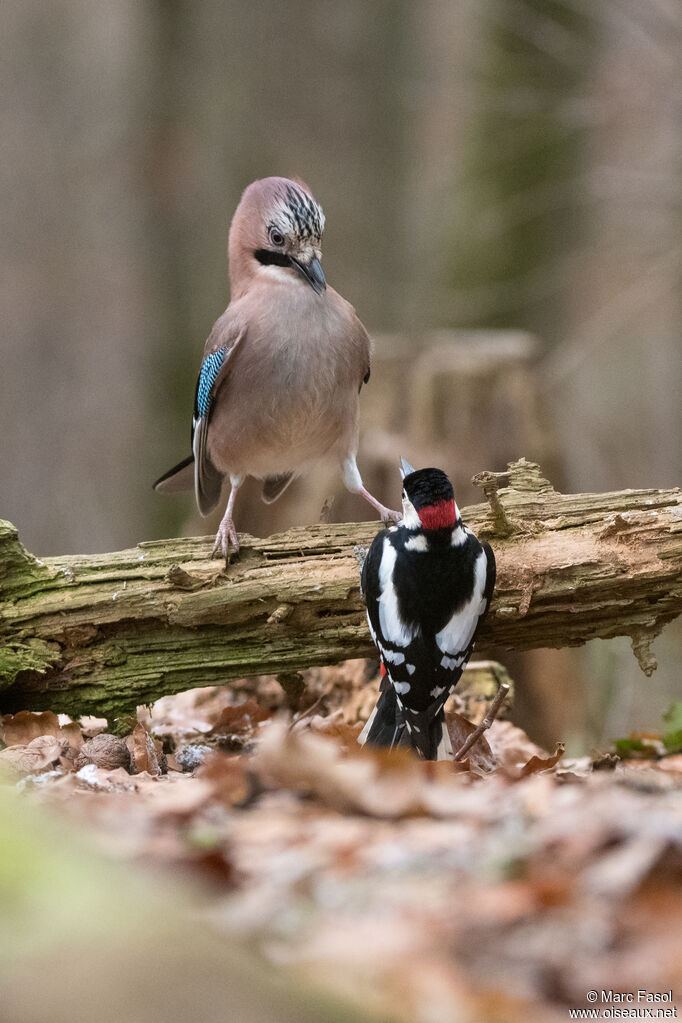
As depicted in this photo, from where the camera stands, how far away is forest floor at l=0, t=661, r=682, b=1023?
A: 189cm

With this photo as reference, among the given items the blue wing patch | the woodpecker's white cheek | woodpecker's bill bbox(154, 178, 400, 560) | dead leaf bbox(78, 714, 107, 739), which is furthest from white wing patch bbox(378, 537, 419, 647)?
the blue wing patch

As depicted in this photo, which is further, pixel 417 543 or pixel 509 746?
pixel 509 746

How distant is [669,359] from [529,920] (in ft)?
A: 35.7

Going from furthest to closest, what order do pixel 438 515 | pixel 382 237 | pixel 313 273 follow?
pixel 382 237
pixel 313 273
pixel 438 515

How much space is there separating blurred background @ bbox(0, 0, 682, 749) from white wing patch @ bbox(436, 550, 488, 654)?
9.20 feet

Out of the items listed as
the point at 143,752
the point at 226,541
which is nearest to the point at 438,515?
the point at 226,541

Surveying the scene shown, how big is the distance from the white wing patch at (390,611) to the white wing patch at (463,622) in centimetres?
12

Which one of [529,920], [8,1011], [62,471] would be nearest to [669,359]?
[62,471]

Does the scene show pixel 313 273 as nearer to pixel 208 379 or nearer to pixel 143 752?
pixel 208 379

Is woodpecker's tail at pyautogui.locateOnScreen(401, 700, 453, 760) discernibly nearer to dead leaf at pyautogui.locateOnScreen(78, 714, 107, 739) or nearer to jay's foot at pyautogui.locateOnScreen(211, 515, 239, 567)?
jay's foot at pyautogui.locateOnScreen(211, 515, 239, 567)

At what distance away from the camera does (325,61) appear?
39.1 ft

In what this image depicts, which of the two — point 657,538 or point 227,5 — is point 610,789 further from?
point 227,5

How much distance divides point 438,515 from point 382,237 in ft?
27.9

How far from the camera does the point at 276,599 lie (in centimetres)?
430
